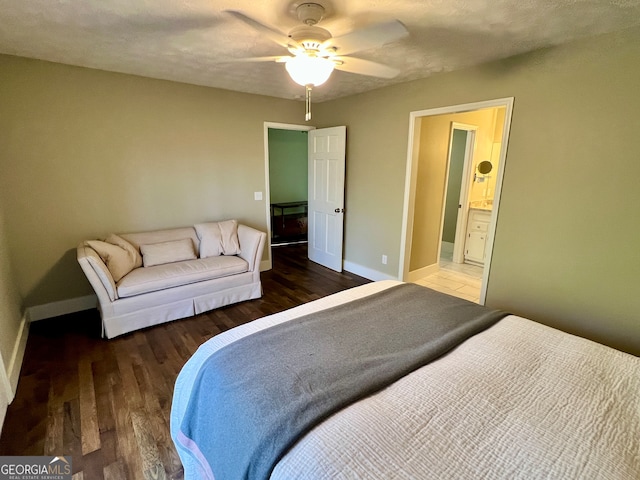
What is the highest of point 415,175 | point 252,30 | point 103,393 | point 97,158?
point 252,30

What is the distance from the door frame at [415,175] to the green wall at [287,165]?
3.35 m

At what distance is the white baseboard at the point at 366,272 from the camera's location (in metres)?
4.05

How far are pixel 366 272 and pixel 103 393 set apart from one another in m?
3.15

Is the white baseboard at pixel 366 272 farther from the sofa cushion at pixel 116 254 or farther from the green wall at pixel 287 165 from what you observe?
the sofa cushion at pixel 116 254

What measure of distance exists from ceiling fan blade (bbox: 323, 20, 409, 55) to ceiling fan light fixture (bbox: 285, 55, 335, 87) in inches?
4.0

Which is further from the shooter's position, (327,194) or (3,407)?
(327,194)

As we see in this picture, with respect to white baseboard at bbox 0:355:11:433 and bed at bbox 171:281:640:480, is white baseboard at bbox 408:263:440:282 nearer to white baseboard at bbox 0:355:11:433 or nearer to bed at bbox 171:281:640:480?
bed at bbox 171:281:640:480

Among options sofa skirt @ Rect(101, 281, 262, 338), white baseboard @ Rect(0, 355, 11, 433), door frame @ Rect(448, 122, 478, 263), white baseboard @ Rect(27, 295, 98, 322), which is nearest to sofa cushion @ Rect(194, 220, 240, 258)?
sofa skirt @ Rect(101, 281, 262, 338)

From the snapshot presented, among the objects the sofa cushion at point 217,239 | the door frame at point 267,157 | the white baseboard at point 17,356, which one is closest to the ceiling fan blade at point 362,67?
the door frame at point 267,157

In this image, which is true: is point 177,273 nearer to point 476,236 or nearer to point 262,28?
point 262,28

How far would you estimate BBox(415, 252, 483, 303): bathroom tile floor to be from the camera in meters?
3.81

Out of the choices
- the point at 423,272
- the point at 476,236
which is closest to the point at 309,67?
the point at 423,272

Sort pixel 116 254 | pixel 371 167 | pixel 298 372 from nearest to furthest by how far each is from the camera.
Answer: pixel 298 372, pixel 116 254, pixel 371 167

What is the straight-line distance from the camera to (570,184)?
93.7 inches
